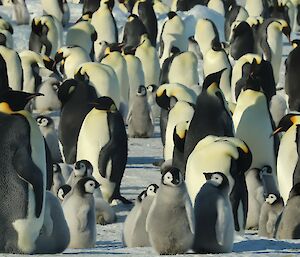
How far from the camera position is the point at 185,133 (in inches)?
399

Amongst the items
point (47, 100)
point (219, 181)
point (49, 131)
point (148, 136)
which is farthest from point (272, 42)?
point (219, 181)

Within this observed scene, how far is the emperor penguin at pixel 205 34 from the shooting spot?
20.1 m

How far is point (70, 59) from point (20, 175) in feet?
30.4

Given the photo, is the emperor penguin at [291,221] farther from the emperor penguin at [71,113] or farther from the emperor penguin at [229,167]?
the emperor penguin at [71,113]

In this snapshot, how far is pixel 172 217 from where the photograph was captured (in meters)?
6.73

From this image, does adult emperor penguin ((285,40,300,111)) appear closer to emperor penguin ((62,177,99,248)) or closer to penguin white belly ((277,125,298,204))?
penguin white belly ((277,125,298,204))

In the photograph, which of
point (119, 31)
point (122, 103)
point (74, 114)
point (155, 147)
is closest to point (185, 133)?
point (74, 114)

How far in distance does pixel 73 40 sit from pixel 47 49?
1.75ft

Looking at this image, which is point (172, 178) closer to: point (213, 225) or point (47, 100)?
point (213, 225)

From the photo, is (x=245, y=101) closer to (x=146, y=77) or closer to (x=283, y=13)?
(x=146, y=77)

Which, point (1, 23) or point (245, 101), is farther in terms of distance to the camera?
point (1, 23)

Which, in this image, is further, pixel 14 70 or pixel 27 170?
pixel 14 70

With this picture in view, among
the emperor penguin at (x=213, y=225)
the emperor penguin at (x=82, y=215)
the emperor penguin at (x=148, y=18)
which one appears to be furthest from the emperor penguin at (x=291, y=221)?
the emperor penguin at (x=148, y=18)

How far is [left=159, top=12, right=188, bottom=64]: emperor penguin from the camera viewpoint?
66.3 ft
